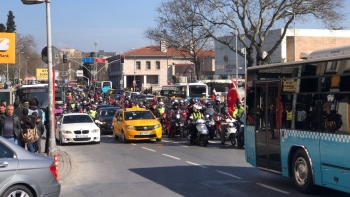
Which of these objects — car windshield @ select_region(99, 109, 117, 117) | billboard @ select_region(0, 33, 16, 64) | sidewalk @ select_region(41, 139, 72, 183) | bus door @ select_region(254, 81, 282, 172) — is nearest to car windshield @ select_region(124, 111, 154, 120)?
billboard @ select_region(0, 33, 16, 64)

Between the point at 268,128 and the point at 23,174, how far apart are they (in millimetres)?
5965

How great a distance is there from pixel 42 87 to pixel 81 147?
509 inches

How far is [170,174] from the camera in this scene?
15438mm

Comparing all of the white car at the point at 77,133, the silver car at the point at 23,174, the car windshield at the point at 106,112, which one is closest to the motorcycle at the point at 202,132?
the white car at the point at 77,133

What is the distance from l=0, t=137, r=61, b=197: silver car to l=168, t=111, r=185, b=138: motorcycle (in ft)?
60.2

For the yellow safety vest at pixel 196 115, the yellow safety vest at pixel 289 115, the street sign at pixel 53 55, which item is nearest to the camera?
the yellow safety vest at pixel 289 115

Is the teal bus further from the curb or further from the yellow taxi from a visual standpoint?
the yellow taxi

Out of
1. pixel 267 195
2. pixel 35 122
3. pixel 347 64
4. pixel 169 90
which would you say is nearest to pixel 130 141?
pixel 35 122

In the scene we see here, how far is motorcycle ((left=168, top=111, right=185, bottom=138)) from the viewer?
28047mm

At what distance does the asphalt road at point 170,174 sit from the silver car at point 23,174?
9.46 feet

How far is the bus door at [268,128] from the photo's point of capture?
12797 mm

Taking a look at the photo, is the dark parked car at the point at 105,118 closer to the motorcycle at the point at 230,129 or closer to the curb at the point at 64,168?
the motorcycle at the point at 230,129

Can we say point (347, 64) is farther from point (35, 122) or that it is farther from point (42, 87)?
point (42, 87)

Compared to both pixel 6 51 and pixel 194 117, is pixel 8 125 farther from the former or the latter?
pixel 6 51
